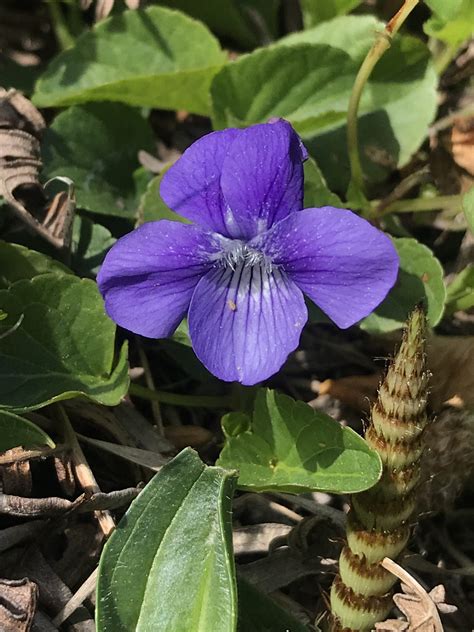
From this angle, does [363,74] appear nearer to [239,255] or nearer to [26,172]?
[239,255]

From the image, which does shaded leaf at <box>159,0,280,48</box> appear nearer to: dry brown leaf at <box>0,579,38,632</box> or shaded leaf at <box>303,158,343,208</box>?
shaded leaf at <box>303,158,343,208</box>

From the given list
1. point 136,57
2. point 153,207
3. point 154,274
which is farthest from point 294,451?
point 136,57

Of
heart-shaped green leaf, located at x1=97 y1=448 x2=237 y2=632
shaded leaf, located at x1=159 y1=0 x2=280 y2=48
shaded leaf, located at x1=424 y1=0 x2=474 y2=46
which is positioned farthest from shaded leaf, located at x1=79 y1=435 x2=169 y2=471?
shaded leaf, located at x1=159 y1=0 x2=280 y2=48

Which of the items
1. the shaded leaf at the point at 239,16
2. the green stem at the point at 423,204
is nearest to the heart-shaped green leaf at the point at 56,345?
the green stem at the point at 423,204

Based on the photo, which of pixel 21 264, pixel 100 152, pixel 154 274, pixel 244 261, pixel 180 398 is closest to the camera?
pixel 154 274

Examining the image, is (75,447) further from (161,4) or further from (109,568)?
(161,4)

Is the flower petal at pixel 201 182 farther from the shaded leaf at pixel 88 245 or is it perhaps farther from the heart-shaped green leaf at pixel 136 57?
the heart-shaped green leaf at pixel 136 57

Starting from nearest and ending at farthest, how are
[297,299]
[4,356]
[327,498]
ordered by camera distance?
[297,299], [4,356], [327,498]

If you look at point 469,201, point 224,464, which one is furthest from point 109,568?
point 469,201
